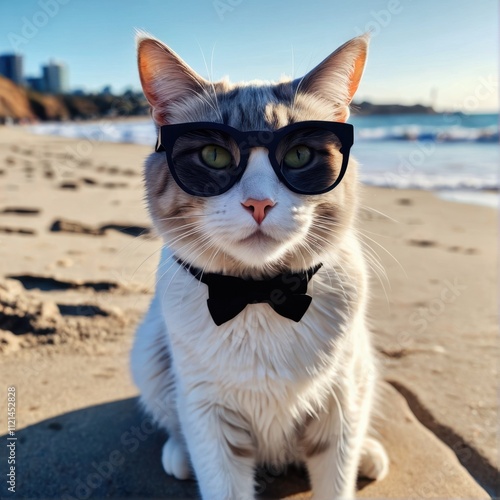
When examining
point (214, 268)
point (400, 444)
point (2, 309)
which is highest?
point (214, 268)

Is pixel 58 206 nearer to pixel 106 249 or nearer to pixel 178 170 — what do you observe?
pixel 106 249

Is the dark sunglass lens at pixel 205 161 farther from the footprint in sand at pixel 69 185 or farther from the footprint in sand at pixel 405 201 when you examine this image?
the footprint in sand at pixel 405 201

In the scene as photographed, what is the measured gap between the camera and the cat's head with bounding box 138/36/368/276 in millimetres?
1315

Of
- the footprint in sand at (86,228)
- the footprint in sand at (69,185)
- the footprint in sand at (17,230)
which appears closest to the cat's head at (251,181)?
the footprint in sand at (86,228)

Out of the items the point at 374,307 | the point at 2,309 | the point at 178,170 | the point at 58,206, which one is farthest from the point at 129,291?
the point at 58,206

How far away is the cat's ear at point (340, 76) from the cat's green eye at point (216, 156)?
0.35 m

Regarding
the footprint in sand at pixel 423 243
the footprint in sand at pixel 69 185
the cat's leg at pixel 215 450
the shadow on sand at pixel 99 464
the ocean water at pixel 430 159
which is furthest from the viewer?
the ocean water at pixel 430 159

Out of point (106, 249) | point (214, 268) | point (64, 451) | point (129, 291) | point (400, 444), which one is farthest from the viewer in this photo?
point (106, 249)

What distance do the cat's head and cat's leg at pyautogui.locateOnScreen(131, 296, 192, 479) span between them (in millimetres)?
495

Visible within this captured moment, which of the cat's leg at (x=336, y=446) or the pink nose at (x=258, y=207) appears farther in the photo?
the cat's leg at (x=336, y=446)

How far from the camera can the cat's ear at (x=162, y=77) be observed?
1453mm

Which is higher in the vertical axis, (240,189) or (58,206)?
(240,189)

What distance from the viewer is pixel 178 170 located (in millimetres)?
1403

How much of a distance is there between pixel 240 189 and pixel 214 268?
0.97 ft
